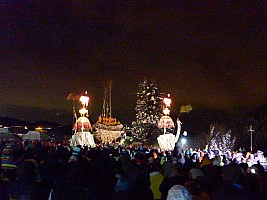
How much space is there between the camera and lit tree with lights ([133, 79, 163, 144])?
48.2m

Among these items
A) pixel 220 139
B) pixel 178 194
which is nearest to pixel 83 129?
pixel 220 139

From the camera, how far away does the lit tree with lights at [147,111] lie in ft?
158

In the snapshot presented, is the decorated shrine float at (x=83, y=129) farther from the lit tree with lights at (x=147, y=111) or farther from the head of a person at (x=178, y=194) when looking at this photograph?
the head of a person at (x=178, y=194)

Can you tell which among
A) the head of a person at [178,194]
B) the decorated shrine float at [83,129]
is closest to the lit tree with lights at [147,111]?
the decorated shrine float at [83,129]

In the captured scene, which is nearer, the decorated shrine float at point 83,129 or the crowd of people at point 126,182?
the crowd of people at point 126,182

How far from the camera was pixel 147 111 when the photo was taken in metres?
50.4

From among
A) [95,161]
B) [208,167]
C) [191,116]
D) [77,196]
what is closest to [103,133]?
[191,116]

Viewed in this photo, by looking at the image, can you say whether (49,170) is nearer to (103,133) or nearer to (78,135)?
(78,135)

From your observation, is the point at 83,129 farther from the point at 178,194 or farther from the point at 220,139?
the point at 178,194

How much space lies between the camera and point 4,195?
253 inches

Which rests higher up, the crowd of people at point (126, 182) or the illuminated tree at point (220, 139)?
the illuminated tree at point (220, 139)

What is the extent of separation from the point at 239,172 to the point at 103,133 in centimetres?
3072

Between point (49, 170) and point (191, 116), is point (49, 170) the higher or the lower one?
the lower one

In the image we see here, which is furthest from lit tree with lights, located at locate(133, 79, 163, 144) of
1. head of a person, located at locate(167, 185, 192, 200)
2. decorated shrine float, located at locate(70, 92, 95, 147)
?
head of a person, located at locate(167, 185, 192, 200)
